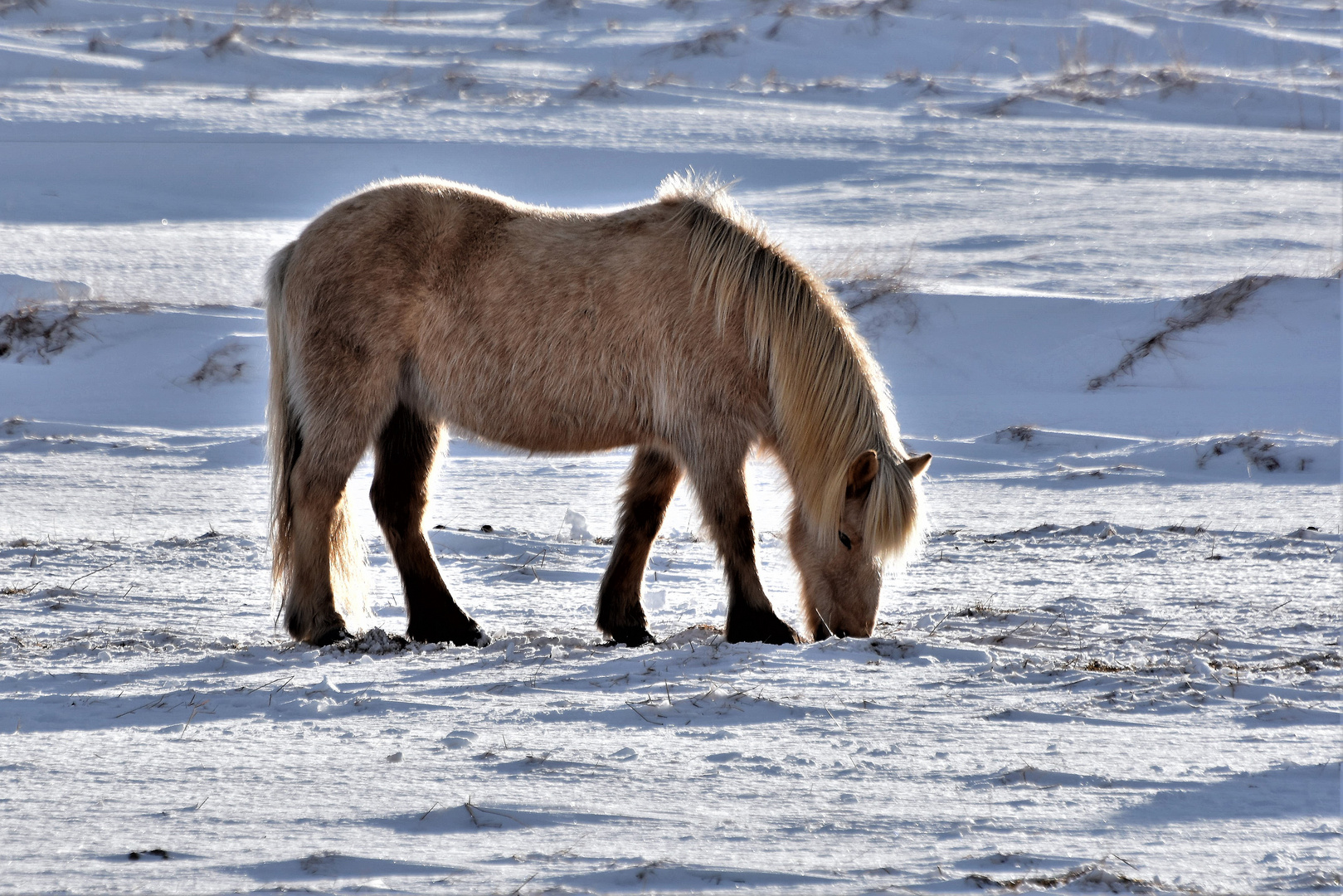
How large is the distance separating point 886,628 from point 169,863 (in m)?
2.95

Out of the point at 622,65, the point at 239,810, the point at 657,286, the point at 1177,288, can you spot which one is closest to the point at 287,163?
the point at 622,65

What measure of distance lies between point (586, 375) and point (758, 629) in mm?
1130

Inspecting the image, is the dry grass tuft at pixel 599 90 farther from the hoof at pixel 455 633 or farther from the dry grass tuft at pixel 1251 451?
the hoof at pixel 455 633

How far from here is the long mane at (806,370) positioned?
4633 mm

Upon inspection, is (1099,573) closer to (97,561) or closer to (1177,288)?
(97,561)

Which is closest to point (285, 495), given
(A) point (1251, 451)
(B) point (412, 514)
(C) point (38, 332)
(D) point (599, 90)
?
(B) point (412, 514)

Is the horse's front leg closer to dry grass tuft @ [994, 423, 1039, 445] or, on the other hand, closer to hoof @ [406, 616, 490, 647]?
hoof @ [406, 616, 490, 647]

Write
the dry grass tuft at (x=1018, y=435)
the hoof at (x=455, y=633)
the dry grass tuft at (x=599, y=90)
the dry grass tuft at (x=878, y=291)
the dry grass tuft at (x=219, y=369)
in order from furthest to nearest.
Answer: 1. the dry grass tuft at (x=599, y=90)
2. the dry grass tuft at (x=878, y=291)
3. the dry grass tuft at (x=219, y=369)
4. the dry grass tuft at (x=1018, y=435)
5. the hoof at (x=455, y=633)

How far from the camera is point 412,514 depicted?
5164mm

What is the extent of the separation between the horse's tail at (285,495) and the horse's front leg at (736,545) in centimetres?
143

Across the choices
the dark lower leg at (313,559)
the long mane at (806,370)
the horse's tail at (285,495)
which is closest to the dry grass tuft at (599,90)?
the horse's tail at (285,495)

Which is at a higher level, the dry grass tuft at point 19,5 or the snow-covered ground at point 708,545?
the dry grass tuft at point 19,5

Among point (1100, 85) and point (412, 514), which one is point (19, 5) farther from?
point (412, 514)

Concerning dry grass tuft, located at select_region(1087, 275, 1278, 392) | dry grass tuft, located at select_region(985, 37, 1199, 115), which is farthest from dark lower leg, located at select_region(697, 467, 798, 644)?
dry grass tuft, located at select_region(985, 37, 1199, 115)
